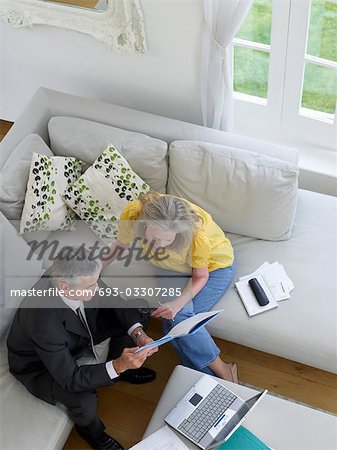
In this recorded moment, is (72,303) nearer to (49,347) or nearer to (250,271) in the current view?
(49,347)

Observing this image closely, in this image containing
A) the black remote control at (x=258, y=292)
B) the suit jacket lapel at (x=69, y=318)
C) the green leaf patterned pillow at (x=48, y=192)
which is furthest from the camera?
the green leaf patterned pillow at (x=48, y=192)

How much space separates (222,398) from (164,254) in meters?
0.67

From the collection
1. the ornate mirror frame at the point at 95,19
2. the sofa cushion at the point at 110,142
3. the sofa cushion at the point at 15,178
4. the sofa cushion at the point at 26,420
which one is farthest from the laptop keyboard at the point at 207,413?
the ornate mirror frame at the point at 95,19

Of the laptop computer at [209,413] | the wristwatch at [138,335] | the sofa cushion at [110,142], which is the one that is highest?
the sofa cushion at [110,142]

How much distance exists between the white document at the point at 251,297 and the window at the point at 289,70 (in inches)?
36.4

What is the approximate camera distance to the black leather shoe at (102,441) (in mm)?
2912

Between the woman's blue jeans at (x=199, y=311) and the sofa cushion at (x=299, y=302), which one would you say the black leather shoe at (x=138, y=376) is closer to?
the woman's blue jeans at (x=199, y=311)

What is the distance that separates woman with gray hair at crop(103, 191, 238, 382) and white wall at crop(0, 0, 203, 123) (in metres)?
0.75

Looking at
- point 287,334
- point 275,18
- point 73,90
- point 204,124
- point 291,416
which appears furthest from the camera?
point 73,90

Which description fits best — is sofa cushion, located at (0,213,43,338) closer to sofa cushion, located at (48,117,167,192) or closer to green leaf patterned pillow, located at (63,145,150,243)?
green leaf patterned pillow, located at (63,145,150,243)

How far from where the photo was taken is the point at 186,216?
2.79m

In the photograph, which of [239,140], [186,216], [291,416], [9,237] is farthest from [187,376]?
[239,140]

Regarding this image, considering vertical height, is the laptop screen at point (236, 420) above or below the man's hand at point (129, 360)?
below

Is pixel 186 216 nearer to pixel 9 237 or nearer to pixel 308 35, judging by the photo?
pixel 9 237
